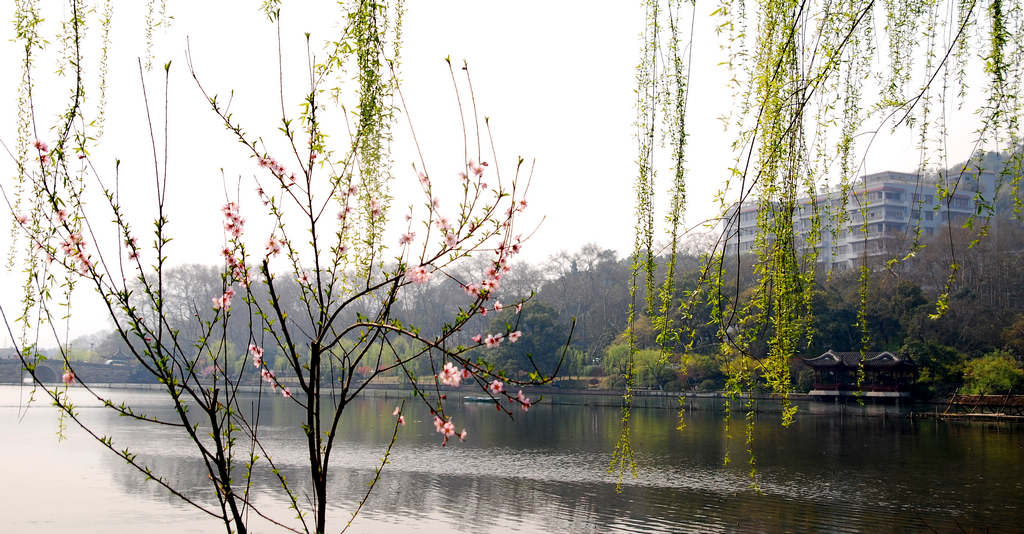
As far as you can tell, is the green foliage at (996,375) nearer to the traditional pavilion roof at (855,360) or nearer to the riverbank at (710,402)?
the riverbank at (710,402)

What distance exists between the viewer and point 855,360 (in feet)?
101

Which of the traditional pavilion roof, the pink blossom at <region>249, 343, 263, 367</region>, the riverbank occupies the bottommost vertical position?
the riverbank

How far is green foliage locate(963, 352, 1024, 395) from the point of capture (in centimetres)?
2761

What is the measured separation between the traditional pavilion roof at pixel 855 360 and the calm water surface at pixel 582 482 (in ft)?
11.4

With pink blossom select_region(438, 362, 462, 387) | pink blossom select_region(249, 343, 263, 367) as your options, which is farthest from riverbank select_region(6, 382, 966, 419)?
pink blossom select_region(438, 362, 462, 387)

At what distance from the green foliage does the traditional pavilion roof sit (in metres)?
2.17

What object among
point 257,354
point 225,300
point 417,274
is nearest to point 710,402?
point 257,354

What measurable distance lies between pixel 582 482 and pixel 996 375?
747 inches

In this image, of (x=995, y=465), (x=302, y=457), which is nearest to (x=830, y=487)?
(x=995, y=465)

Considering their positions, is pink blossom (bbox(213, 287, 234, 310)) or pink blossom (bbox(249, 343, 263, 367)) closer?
pink blossom (bbox(213, 287, 234, 310))

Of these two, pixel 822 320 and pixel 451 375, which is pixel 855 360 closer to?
pixel 822 320

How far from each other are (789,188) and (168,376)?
2715mm

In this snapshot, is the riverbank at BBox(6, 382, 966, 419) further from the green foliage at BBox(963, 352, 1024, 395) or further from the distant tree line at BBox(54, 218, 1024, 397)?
the green foliage at BBox(963, 352, 1024, 395)

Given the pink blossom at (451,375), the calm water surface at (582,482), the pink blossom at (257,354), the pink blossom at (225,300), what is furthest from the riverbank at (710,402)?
the pink blossom at (451,375)
